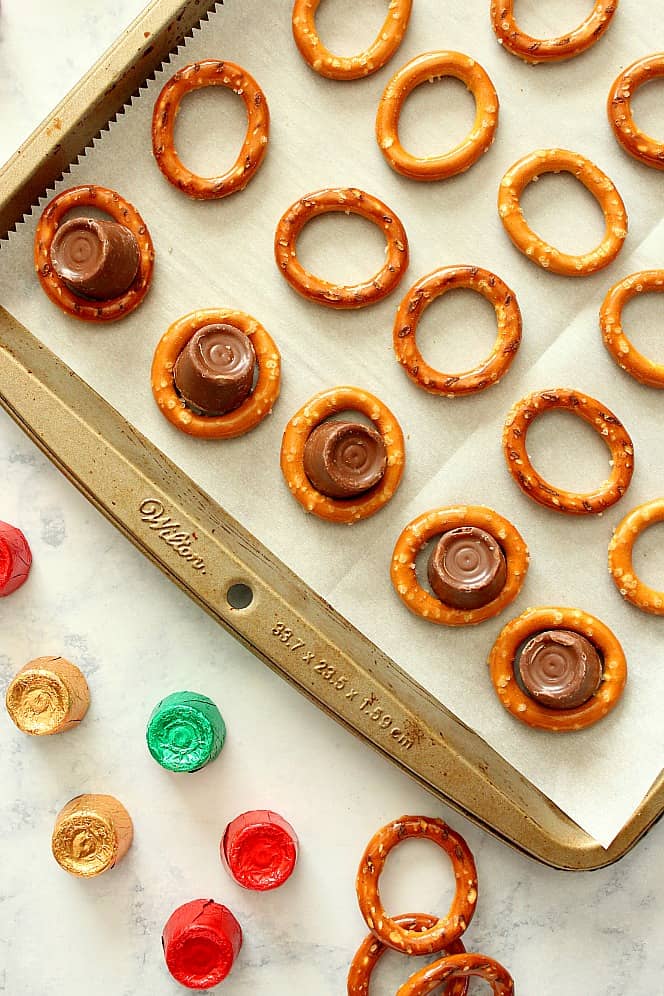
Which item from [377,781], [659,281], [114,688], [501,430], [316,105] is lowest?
[114,688]

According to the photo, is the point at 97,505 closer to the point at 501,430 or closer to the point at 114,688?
the point at 114,688

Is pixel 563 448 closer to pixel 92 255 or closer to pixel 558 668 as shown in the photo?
pixel 558 668

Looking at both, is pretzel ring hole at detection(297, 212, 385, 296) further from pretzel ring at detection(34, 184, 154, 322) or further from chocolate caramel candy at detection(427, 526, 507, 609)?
chocolate caramel candy at detection(427, 526, 507, 609)

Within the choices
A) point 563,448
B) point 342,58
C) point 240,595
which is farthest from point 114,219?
point 563,448

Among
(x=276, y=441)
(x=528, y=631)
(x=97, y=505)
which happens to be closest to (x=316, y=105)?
(x=276, y=441)

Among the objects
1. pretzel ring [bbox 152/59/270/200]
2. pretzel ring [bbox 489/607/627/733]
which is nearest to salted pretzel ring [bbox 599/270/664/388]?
pretzel ring [bbox 489/607/627/733]

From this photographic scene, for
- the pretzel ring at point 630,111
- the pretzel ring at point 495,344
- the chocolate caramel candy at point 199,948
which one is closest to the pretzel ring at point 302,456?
the pretzel ring at point 495,344

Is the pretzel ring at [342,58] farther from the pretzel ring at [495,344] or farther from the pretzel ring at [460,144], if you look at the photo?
the pretzel ring at [495,344]
